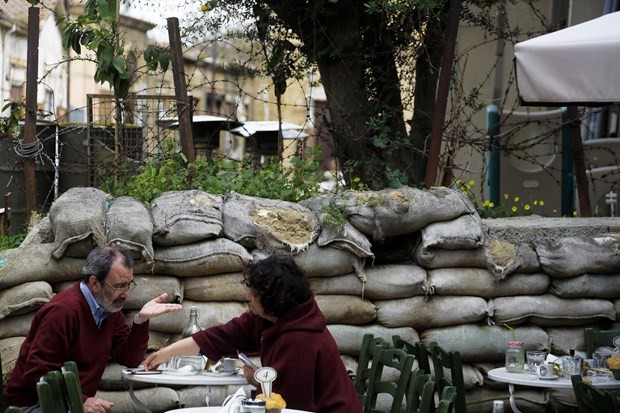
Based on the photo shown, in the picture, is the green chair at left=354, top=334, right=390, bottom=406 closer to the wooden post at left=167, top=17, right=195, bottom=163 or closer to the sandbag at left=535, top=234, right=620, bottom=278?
the sandbag at left=535, top=234, right=620, bottom=278

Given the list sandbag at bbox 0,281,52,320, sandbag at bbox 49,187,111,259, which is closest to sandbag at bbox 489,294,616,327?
sandbag at bbox 49,187,111,259

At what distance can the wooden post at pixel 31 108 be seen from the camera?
284 inches

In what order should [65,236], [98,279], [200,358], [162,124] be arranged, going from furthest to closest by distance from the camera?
[162,124]
[65,236]
[200,358]
[98,279]

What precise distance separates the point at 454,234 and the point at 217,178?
157cm

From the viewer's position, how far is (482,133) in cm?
895

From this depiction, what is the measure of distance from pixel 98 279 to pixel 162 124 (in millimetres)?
2989

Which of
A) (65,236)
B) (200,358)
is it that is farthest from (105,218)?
(200,358)

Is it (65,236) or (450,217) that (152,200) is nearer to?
(65,236)

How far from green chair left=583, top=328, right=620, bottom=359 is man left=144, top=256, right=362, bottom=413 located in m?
2.48

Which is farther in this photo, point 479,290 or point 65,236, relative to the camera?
point 479,290

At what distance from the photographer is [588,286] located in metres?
6.84

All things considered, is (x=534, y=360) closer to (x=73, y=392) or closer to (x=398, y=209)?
(x=398, y=209)

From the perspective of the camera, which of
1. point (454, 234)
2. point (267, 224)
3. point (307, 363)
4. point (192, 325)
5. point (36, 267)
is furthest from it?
point (454, 234)

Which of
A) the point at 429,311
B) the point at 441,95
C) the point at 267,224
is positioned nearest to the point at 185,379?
the point at 267,224
